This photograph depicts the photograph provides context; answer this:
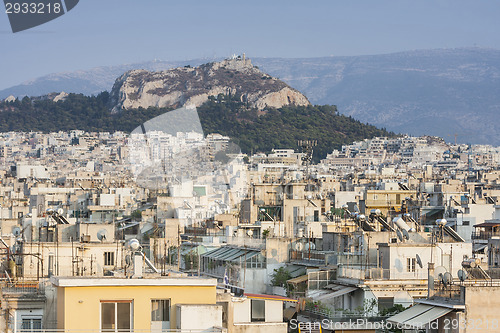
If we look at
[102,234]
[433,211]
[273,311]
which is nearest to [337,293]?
[273,311]

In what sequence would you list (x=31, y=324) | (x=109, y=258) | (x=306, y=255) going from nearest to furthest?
1. (x=31, y=324)
2. (x=109, y=258)
3. (x=306, y=255)

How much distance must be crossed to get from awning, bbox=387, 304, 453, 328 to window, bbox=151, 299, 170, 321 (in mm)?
3000

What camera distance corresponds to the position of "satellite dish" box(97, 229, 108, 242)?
22289mm

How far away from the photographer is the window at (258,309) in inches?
582

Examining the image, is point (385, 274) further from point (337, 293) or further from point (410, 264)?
point (337, 293)

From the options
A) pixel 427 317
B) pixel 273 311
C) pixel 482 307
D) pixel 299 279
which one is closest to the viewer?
pixel 482 307

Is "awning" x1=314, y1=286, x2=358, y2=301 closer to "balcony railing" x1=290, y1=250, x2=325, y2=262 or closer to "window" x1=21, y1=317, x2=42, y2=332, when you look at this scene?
"balcony railing" x1=290, y1=250, x2=325, y2=262

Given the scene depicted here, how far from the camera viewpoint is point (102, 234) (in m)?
22.8

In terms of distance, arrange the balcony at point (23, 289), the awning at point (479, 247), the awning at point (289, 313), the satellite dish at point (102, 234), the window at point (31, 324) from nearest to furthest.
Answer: the window at point (31, 324)
the balcony at point (23, 289)
the awning at point (289, 313)
the satellite dish at point (102, 234)
the awning at point (479, 247)

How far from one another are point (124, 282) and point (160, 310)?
0.44 meters

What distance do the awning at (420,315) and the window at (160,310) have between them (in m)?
3.00

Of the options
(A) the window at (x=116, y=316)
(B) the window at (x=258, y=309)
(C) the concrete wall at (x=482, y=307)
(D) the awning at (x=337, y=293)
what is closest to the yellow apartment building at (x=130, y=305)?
(A) the window at (x=116, y=316)

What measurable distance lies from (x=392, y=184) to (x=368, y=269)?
28.5 metres

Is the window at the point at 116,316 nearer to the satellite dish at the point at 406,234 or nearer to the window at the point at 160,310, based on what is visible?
the window at the point at 160,310
